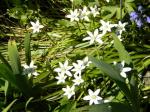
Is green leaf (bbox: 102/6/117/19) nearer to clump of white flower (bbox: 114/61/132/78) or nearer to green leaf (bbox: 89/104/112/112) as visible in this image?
clump of white flower (bbox: 114/61/132/78)

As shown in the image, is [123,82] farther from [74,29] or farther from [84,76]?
[74,29]

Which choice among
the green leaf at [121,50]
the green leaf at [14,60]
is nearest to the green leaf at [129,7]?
the green leaf at [121,50]

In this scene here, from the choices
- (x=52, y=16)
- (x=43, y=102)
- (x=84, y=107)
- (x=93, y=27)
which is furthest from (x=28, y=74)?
(x=52, y=16)

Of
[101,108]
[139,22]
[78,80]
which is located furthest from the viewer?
[139,22]

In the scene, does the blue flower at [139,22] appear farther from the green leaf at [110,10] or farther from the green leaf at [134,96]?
the green leaf at [134,96]

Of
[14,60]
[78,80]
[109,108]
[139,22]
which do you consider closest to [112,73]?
[109,108]

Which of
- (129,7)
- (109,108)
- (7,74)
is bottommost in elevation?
(109,108)

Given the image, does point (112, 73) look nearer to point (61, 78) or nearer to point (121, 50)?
point (121, 50)

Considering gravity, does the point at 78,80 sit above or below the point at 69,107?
above

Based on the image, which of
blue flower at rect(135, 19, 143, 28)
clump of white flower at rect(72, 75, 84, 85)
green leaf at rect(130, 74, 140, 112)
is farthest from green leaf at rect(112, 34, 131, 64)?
blue flower at rect(135, 19, 143, 28)
